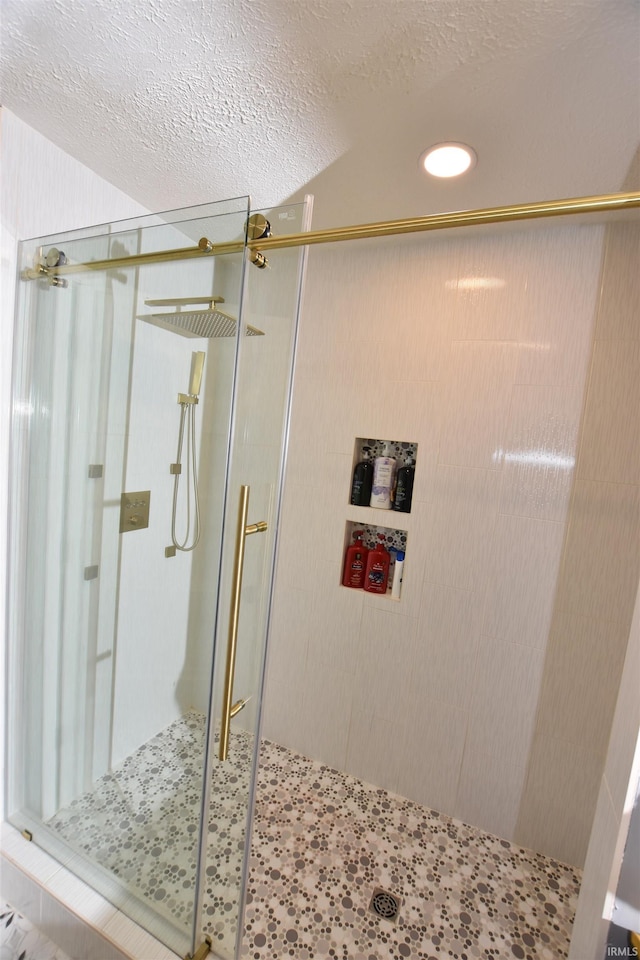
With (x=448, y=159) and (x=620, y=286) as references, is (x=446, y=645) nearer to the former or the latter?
(x=620, y=286)

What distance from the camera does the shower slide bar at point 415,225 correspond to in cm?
68

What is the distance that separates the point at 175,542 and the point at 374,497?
85cm

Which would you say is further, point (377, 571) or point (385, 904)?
point (377, 571)

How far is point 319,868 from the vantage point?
1.37 meters

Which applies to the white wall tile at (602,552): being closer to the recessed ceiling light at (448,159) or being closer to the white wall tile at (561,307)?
the white wall tile at (561,307)

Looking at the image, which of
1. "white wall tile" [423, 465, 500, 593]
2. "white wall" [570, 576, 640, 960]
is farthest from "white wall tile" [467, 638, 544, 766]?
"white wall" [570, 576, 640, 960]

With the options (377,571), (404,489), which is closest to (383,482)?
(404,489)

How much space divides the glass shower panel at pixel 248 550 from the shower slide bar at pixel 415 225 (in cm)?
6

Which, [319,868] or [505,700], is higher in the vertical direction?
[505,700]

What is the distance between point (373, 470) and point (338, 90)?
122 cm

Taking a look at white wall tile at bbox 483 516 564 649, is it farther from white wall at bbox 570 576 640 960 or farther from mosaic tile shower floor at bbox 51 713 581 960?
mosaic tile shower floor at bbox 51 713 581 960

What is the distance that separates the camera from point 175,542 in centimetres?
124

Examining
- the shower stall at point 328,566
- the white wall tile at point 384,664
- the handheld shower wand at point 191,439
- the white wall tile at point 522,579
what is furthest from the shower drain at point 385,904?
the handheld shower wand at point 191,439

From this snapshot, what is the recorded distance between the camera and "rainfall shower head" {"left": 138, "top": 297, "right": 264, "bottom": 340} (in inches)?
39.0
